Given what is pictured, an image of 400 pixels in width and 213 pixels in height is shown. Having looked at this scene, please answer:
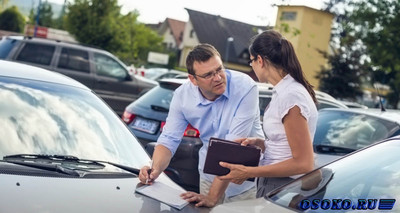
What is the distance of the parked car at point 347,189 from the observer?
3195mm

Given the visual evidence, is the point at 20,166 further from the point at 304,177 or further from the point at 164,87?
the point at 164,87

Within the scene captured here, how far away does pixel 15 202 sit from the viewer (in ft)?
10.3

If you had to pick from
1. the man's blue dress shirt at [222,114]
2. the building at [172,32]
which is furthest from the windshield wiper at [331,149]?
the building at [172,32]

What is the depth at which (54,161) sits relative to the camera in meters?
3.79

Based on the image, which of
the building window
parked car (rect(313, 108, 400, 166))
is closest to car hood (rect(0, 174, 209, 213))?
parked car (rect(313, 108, 400, 166))

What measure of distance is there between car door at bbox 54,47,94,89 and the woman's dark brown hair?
11046 mm

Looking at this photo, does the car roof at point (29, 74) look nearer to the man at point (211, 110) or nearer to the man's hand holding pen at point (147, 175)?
the man at point (211, 110)

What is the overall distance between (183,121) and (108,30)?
36.7m

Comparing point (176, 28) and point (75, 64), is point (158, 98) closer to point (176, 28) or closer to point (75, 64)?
point (75, 64)

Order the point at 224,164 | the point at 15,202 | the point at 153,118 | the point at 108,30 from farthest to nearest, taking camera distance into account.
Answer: the point at 108,30 → the point at 153,118 → the point at 224,164 → the point at 15,202

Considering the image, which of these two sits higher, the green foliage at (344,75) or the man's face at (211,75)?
the man's face at (211,75)

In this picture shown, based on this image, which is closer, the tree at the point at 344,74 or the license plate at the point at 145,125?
the license plate at the point at 145,125

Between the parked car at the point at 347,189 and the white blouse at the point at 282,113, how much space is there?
221 millimetres

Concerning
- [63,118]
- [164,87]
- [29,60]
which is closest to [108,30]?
[29,60]
